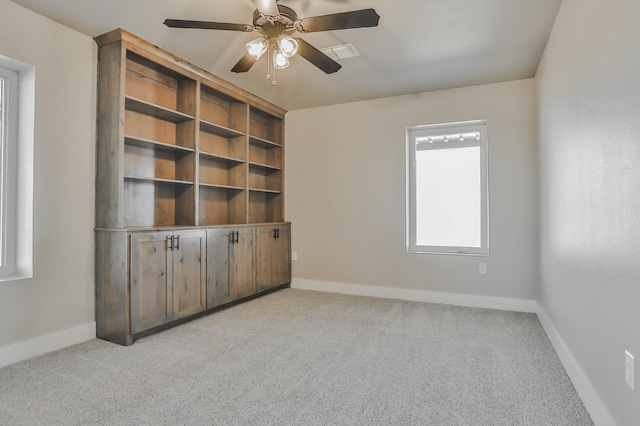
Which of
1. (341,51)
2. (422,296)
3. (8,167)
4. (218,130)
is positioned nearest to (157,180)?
(8,167)

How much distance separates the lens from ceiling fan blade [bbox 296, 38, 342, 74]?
229cm

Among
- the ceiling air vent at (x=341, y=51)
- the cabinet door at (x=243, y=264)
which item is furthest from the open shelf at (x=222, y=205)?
the ceiling air vent at (x=341, y=51)

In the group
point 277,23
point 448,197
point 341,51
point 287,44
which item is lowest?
point 448,197

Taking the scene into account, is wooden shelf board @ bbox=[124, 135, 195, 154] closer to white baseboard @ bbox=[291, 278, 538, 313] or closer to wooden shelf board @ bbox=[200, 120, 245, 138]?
wooden shelf board @ bbox=[200, 120, 245, 138]

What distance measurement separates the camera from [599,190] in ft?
5.41

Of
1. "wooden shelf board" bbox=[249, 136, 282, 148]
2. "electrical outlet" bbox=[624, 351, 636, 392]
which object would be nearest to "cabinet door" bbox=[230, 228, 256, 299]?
"wooden shelf board" bbox=[249, 136, 282, 148]

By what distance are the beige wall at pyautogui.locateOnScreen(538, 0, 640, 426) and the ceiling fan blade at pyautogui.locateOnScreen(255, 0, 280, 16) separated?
1542mm

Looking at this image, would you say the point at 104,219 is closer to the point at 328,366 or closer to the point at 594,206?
the point at 328,366

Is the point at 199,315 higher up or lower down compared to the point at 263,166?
lower down

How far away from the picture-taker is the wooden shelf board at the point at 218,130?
368cm

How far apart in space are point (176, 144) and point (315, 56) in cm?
185

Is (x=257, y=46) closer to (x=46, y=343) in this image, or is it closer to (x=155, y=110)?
(x=155, y=110)

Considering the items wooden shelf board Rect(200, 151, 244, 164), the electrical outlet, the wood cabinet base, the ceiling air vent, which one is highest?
the ceiling air vent

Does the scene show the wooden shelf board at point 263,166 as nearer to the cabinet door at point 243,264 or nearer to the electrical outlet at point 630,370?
the cabinet door at point 243,264
